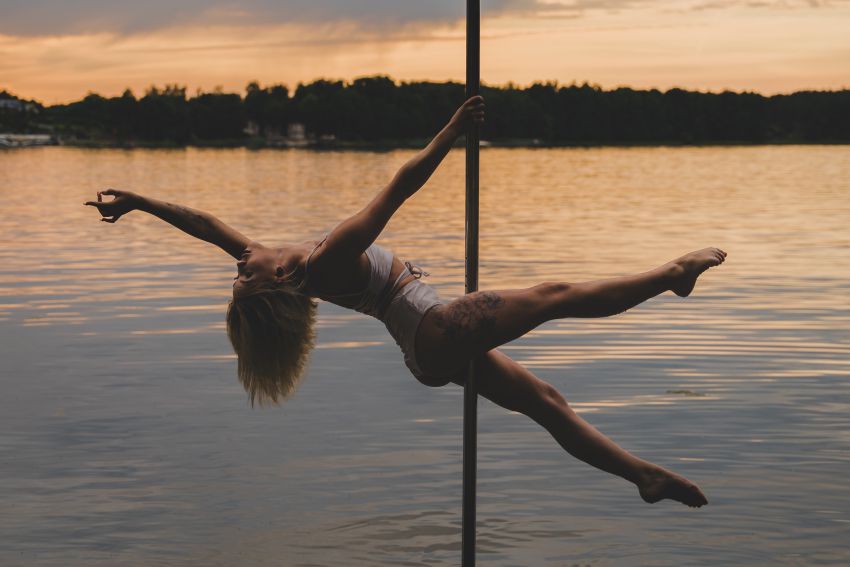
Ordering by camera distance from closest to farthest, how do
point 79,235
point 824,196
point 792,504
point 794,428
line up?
point 792,504 → point 794,428 → point 79,235 → point 824,196

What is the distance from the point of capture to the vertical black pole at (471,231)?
22.4ft

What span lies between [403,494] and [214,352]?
746 cm

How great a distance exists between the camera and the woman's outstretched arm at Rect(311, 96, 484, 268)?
23.1ft

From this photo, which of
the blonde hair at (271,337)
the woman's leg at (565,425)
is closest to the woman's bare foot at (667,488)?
the woman's leg at (565,425)

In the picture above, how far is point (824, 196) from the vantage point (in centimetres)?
6284

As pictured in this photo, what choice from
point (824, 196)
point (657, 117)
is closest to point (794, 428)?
point (824, 196)

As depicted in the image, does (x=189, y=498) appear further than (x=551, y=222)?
No

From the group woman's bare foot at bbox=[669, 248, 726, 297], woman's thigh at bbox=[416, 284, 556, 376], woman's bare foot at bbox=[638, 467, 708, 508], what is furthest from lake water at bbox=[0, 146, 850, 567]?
woman's bare foot at bbox=[669, 248, 726, 297]

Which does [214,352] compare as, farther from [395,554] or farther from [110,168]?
[110,168]

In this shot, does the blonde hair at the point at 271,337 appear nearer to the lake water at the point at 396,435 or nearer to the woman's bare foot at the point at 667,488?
the lake water at the point at 396,435

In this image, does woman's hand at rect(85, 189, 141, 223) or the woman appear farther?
woman's hand at rect(85, 189, 141, 223)

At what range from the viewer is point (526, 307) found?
7594 mm

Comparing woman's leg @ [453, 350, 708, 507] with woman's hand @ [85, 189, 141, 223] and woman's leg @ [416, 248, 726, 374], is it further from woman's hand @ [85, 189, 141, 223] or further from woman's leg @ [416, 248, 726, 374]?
woman's hand @ [85, 189, 141, 223]

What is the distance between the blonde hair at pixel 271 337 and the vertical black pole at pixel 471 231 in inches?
39.7
